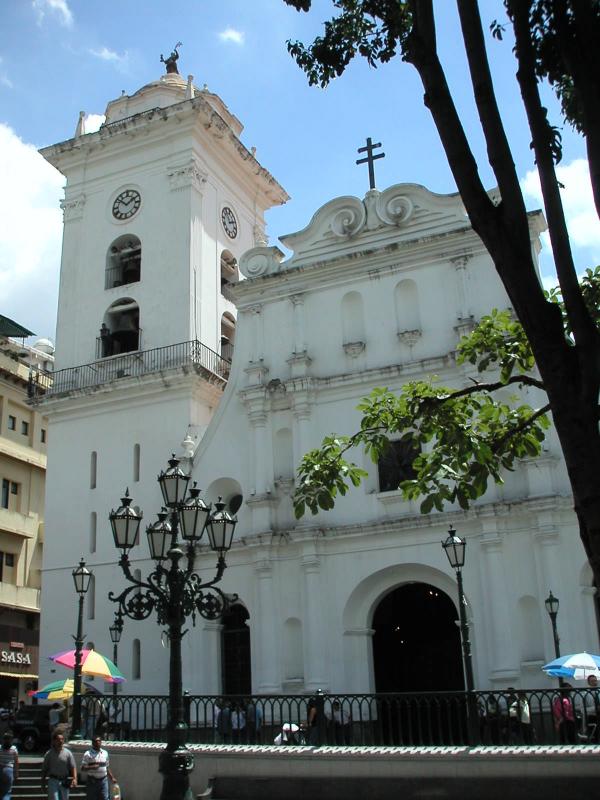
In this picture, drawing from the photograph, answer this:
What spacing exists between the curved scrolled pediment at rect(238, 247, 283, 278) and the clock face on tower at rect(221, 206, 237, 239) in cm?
549

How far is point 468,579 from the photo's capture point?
21.7 m

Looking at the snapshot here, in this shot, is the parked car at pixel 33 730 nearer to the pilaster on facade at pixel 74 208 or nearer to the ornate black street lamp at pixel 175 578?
the ornate black street lamp at pixel 175 578

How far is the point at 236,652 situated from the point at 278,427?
6.04 metres

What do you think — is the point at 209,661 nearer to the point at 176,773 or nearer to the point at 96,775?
the point at 96,775

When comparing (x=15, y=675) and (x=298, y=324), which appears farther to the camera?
(x=15, y=675)

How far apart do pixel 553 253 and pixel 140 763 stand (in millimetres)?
11899

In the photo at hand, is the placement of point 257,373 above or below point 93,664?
above

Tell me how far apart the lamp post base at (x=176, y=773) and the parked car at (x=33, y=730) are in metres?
15.1

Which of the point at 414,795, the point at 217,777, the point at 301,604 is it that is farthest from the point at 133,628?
the point at 414,795

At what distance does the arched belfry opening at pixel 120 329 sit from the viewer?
97.5ft

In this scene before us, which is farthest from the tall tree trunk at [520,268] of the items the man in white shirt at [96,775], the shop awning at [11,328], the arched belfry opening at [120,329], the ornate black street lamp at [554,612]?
the shop awning at [11,328]

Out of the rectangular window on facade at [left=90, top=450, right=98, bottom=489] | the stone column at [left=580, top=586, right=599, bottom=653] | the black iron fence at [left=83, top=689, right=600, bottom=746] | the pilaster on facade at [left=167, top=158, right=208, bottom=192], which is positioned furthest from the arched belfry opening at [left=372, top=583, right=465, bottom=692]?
the pilaster on facade at [left=167, top=158, right=208, bottom=192]

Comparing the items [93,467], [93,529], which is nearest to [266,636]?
[93,529]

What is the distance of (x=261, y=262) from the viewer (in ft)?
87.6
